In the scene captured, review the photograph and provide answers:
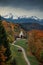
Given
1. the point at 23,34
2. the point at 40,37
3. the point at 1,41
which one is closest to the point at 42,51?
the point at 40,37

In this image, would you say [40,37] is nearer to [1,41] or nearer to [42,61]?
[42,61]

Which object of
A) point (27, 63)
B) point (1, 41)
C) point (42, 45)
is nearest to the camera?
point (1, 41)

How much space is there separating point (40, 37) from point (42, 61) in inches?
460

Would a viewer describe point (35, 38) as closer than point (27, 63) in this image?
No

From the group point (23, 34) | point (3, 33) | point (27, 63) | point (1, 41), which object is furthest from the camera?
point (23, 34)

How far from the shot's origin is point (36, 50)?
91.1m

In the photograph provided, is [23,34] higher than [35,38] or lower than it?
lower

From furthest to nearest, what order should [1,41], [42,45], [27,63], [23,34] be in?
[23,34] → [42,45] → [27,63] → [1,41]

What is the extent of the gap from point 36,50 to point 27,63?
9.18m

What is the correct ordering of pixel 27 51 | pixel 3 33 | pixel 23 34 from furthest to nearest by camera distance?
pixel 23 34 < pixel 27 51 < pixel 3 33

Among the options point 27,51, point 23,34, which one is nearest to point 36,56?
point 27,51

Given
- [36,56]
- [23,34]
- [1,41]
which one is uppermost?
[1,41]

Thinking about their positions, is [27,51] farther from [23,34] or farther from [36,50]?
[23,34]

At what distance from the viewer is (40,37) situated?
9506cm
